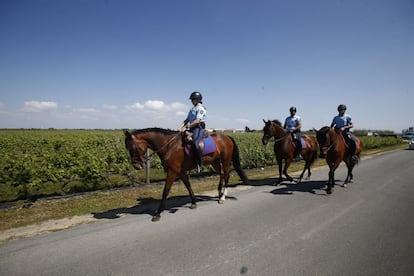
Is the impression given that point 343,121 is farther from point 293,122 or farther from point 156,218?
point 156,218

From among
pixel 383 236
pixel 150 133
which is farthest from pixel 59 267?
pixel 383 236

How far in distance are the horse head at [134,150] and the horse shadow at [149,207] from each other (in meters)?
1.33

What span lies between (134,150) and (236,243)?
3.13 meters

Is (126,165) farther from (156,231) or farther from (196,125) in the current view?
(156,231)

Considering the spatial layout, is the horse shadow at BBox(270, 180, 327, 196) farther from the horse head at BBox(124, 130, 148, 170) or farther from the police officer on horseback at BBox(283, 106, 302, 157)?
the horse head at BBox(124, 130, 148, 170)

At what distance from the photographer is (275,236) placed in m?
4.22

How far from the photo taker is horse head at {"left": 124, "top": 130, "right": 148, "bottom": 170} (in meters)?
5.40

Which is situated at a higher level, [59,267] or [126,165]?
[126,165]

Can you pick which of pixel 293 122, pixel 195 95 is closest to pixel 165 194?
pixel 195 95

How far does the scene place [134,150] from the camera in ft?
17.8

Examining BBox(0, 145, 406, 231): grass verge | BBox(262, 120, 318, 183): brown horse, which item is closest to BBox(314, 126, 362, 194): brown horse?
BBox(262, 120, 318, 183): brown horse

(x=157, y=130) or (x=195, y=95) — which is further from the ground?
(x=195, y=95)

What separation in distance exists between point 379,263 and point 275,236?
156 centimetres

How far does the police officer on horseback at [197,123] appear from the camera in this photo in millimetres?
6088
